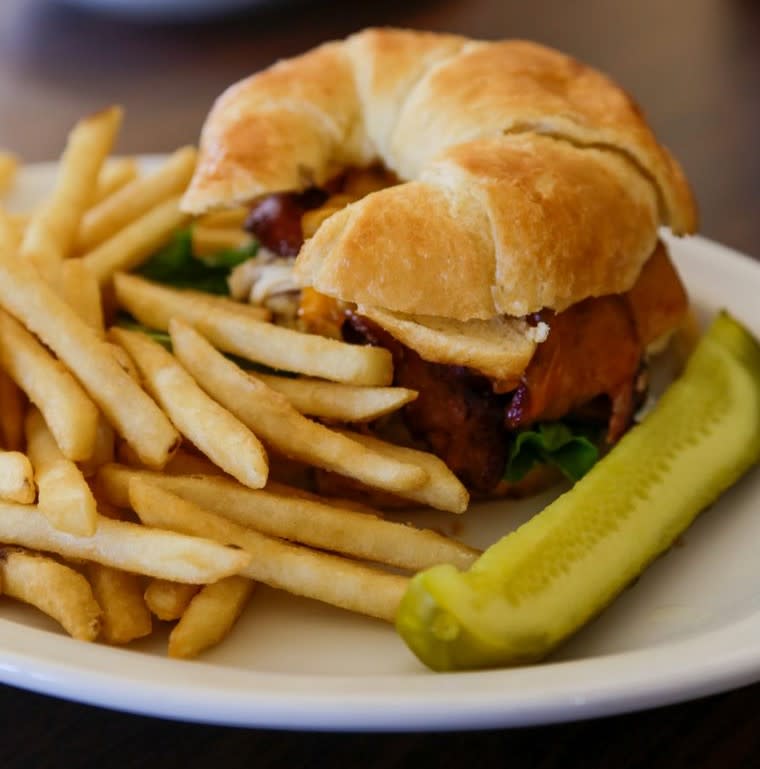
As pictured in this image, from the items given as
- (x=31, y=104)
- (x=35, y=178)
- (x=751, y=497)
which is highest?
(x=751, y=497)

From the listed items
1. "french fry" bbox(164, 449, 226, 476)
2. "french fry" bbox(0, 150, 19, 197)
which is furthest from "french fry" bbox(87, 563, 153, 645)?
"french fry" bbox(0, 150, 19, 197)

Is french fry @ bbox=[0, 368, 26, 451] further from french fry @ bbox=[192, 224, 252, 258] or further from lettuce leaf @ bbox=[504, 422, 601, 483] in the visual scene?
lettuce leaf @ bbox=[504, 422, 601, 483]

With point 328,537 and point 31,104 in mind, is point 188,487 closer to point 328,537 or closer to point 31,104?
point 328,537

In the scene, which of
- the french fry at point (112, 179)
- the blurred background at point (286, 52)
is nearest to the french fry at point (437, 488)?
the french fry at point (112, 179)

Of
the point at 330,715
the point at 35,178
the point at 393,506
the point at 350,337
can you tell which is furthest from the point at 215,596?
the point at 35,178

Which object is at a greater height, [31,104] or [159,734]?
[159,734]

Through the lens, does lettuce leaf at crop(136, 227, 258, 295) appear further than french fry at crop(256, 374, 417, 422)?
Yes

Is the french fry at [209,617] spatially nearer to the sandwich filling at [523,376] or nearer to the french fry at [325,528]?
the french fry at [325,528]
